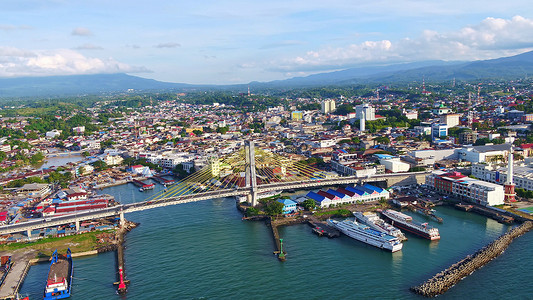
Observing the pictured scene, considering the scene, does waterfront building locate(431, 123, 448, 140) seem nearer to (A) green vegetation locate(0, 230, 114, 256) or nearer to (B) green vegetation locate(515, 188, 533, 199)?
(B) green vegetation locate(515, 188, 533, 199)

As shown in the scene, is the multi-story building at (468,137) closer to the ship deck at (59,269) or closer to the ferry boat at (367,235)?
the ferry boat at (367,235)

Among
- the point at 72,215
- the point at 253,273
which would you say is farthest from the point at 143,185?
the point at 253,273

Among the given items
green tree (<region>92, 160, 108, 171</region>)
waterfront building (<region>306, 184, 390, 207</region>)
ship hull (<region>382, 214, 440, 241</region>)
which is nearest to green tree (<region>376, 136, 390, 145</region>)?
waterfront building (<region>306, 184, 390, 207</region>)

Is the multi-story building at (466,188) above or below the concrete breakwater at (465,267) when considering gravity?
above

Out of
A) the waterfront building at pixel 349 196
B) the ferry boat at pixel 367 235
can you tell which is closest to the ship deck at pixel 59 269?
the ferry boat at pixel 367 235

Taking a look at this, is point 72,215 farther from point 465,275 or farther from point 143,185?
point 465,275
